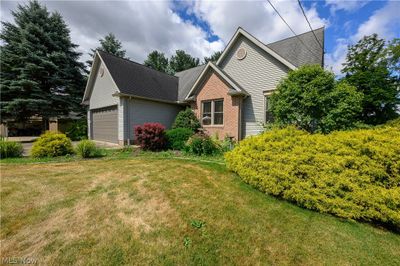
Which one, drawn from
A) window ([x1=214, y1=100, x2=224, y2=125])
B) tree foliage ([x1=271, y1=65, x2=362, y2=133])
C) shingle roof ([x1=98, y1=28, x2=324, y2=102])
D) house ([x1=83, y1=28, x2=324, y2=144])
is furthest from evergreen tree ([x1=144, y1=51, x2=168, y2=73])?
tree foliage ([x1=271, y1=65, x2=362, y2=133])

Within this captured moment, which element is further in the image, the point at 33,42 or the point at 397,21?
the point at 33,42

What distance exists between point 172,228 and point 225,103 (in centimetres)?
861

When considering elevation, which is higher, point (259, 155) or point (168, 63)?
point (168, 63)

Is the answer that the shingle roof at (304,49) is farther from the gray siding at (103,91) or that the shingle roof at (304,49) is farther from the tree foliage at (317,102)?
the gray siding at (103,91)

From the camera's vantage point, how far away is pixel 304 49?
10.8m

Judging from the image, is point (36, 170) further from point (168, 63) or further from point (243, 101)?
point (168, 63)

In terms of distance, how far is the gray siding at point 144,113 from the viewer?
11.3 metres

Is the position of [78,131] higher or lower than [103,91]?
lower

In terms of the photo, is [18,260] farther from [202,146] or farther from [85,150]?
[202,146]

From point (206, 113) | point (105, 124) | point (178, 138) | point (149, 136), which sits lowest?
point (178, 138)

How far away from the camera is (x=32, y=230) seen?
2.89 meters

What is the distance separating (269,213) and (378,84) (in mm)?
9554

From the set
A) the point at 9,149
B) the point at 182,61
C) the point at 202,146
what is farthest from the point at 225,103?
the point at 182,61

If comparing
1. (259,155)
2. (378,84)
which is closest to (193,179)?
(259,155)
